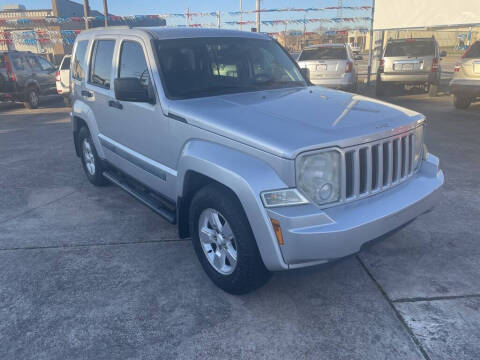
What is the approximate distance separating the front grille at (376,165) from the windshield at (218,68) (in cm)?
142

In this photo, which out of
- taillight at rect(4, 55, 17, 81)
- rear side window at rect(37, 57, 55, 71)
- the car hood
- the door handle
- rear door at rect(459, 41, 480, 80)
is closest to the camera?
the car hood

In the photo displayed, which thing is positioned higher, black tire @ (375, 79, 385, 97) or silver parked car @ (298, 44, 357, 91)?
silver parked car @ (298, 44, 357, 91)

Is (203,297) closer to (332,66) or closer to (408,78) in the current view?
(332,66)

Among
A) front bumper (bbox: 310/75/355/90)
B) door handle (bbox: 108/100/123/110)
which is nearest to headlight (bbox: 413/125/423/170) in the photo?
door handle (bbox: 108/100/123/110)

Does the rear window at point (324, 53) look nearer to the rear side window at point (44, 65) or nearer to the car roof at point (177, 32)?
the car roof at point (177, 32)

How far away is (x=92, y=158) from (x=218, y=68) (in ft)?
8.35

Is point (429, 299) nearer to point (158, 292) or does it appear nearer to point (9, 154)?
point (158, 292)

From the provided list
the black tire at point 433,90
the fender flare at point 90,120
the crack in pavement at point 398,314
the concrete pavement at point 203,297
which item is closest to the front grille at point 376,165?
the concrete pavement at point 203,297

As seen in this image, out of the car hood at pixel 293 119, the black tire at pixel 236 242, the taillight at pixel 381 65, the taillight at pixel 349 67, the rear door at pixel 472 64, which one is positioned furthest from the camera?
the taillight at pixel 381 65

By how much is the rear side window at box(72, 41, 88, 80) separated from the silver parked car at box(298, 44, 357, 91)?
24.5ft

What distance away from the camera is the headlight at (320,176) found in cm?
251

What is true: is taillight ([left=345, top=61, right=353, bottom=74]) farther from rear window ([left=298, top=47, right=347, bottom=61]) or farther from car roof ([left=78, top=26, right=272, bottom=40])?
car roof ([left=78, top=26, right=272, bottom=40])

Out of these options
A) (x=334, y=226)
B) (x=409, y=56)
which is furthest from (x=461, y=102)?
(x=334, y=226)

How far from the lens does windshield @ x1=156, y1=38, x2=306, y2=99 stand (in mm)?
3594
